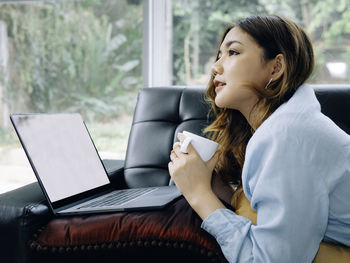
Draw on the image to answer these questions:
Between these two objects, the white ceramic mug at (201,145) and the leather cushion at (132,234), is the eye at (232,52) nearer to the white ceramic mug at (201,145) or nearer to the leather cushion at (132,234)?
the white ceramic mug at (201,145)

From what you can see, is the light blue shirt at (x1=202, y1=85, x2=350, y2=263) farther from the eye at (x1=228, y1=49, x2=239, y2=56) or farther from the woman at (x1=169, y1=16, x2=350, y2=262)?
the eye at (x1=228, y1=49, x2=239, y2=56)

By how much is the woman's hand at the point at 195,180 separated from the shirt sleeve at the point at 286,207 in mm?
125

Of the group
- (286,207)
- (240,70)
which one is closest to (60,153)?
(240,70)

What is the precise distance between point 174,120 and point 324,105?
66cm

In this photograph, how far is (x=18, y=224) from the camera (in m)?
0.95

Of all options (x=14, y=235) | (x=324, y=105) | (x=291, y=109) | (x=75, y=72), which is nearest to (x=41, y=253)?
(x=14, y=235)

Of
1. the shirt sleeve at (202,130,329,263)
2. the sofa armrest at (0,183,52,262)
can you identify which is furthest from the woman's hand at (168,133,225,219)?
the sofa armrest at (0,183,52,262)

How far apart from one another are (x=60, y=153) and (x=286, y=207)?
2.39 feet

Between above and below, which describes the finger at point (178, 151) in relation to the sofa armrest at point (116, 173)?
above

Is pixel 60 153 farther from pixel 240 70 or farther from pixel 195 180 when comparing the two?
pixel 240 70

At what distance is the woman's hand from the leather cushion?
0.05 metres

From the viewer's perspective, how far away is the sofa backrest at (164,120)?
154 centimetres

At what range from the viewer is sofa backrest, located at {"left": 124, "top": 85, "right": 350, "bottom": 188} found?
1543 mm

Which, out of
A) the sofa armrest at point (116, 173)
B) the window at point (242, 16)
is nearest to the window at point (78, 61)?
the window at point (242, 16)
